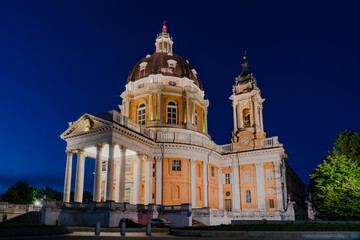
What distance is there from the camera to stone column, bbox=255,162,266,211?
129 ft

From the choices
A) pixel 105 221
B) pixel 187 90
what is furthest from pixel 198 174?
pixel 105 221

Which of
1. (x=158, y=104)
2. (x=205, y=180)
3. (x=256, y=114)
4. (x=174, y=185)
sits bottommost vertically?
(x=174, y=185)

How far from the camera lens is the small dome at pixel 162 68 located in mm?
46031

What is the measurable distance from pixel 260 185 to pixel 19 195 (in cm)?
4667

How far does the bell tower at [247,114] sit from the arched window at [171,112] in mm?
8941

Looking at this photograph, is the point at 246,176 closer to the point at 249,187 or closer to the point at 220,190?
the point at 249,187

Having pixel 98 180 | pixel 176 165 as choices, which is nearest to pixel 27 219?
pixel 98 180

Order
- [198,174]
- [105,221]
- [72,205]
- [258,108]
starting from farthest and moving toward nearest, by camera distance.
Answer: [258,108] → [198,174] → [72,205] → [105,221]

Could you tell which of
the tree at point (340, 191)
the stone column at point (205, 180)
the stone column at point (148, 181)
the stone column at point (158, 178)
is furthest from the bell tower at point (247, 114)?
the stone column at point (148, 181)

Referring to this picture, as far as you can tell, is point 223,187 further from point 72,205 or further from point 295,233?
point 295,233

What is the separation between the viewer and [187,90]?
44.3 m

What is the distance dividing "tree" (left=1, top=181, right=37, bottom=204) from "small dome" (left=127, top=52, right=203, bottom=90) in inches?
1269

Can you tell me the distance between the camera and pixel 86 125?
32344 millimetres

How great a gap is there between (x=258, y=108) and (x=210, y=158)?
11.5 m
